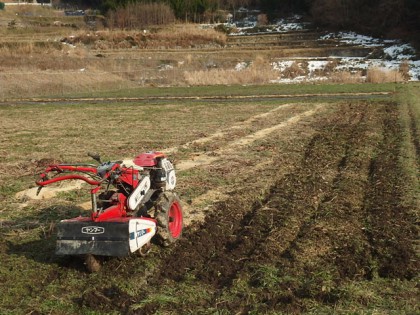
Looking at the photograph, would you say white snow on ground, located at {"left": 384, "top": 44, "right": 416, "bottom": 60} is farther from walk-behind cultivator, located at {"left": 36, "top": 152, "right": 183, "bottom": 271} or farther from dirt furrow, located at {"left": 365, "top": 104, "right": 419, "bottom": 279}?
walk-behind cultivator, located at {"left": 36, "top": 152, "right": 183, "bottom": 271}

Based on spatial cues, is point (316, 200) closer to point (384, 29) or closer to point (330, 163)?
point (330, 163)

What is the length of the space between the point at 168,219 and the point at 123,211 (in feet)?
2.07

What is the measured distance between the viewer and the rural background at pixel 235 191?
208 inches

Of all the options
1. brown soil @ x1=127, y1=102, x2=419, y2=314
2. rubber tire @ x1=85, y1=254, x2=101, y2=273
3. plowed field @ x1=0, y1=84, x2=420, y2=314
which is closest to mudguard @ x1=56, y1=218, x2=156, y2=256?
rubber tire @ x1=85, y1=254, x2=101, y2=273

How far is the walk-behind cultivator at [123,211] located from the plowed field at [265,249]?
0.28 m

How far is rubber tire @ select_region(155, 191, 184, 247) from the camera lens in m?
6.39

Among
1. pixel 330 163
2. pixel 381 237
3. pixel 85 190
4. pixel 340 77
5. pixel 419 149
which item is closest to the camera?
pixel 381 237

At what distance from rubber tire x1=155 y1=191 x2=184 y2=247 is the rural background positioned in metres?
0.16

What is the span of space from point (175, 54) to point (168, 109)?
2882 centimetres

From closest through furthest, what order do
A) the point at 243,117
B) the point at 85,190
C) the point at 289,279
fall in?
the point at 289,279
the point at 85,190
the point at 243,117

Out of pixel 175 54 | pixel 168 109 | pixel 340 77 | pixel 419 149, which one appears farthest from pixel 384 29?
pixel 419 149

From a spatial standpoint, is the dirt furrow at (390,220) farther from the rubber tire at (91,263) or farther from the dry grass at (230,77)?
the dry grass at (230,77)

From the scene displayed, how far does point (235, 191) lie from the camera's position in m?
8.92

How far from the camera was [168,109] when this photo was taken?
21.4m
